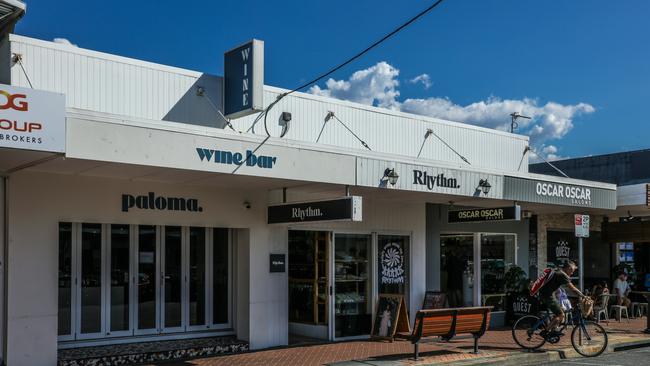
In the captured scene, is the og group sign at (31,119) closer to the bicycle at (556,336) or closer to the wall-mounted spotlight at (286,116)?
the wall-mounted spotlight at (286,116)

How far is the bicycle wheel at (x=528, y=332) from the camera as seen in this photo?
40.7 ft

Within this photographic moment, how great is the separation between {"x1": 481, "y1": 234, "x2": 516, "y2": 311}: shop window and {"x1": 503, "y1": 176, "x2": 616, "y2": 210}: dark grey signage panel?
2352 mm

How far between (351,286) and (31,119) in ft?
26.8

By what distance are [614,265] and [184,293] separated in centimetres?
1490

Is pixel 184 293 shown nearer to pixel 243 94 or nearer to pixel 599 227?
pixel 243 94

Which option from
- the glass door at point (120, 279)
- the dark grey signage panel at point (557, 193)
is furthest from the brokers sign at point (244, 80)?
the dark grey signage panel at point (557, 193)

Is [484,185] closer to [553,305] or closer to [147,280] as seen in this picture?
[553,305]

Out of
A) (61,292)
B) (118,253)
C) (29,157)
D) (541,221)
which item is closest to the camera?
(29,157)

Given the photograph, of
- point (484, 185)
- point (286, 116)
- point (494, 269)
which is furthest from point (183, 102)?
point (494, 269)

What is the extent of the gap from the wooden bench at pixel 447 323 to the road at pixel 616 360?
1.32 meters

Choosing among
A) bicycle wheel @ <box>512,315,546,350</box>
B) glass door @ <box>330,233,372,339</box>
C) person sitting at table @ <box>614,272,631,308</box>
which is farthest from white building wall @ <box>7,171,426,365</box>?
person sitting at table @ <box>614,272,631,308</box>

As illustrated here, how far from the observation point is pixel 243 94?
11.5 meters

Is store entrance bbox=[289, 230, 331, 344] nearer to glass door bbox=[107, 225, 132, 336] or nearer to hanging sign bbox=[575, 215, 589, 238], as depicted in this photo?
glass door bbox=[107, 225, 132, 336]

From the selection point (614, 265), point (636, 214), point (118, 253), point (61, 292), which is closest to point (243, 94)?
point (118, 253)
